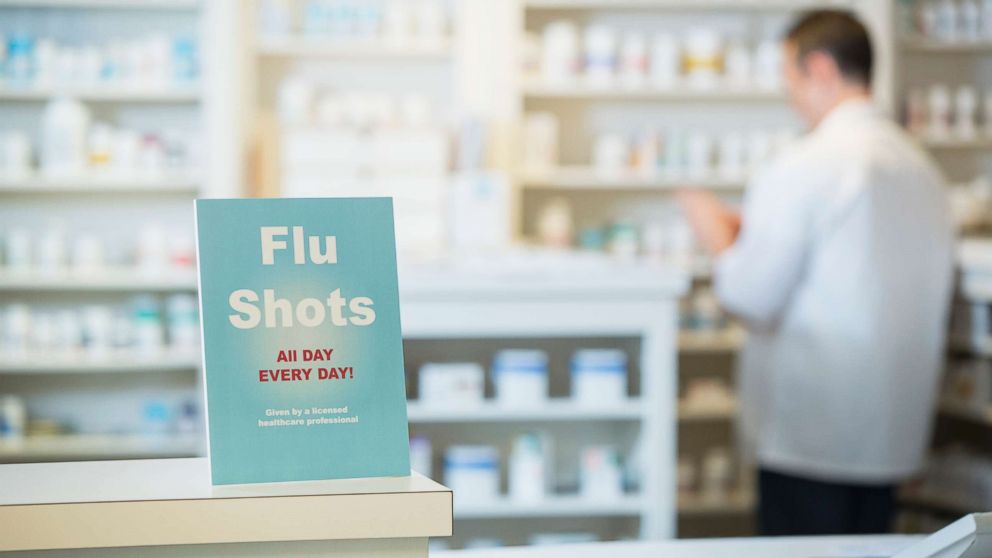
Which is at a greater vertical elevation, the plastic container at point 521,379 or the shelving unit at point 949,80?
the shelving unit at point 949,80

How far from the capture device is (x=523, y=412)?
2.69 m

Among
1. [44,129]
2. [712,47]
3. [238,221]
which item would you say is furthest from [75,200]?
[238,221]

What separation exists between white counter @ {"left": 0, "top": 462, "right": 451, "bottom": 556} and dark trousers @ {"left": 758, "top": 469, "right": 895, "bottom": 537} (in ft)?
6.17

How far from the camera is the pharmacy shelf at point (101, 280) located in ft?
14.4

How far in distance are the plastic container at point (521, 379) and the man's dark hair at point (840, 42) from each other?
989 millimetres

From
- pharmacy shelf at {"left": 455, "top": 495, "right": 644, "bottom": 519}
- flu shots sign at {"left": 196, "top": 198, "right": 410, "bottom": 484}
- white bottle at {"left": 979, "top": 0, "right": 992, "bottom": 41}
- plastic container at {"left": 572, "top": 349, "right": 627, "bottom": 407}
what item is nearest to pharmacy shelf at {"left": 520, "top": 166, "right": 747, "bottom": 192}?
white bottle at {"left": 979, "top": 0, "right": 992, "bottom": 41}

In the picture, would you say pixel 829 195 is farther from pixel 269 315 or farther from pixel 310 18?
pixel 310 18

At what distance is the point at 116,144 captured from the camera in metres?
4.53

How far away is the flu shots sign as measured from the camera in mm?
1020

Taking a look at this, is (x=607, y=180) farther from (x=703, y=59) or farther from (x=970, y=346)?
(x=970, y=346)

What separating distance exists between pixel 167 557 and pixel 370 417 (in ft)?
0.69

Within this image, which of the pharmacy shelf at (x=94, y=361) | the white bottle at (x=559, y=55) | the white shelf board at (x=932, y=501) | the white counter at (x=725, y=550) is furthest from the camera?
the white bottle at (x=559, y=55)

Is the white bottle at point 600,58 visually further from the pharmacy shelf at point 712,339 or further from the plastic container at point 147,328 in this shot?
the plastic container at point 147,328

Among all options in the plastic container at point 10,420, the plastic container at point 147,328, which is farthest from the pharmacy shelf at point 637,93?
the plastic container at point 10,420
